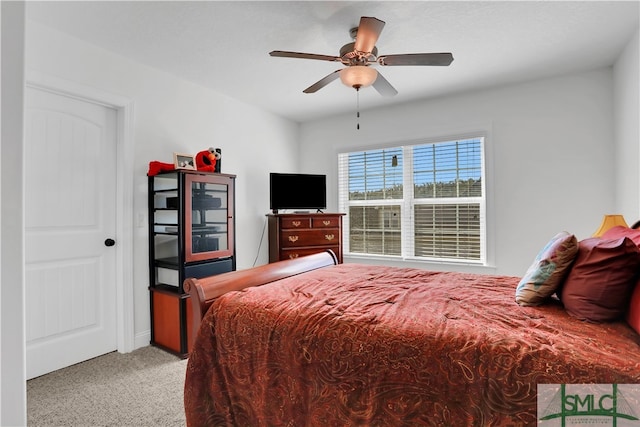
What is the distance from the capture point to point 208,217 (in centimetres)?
304

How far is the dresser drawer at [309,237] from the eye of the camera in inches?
153

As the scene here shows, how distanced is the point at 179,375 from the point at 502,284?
2.28 metres

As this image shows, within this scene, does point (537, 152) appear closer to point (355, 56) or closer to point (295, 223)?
point (355, 56)

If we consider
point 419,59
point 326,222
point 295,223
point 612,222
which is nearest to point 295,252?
point 295,223

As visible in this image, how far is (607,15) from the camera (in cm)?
227

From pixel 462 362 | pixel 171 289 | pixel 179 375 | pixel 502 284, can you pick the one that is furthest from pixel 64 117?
pixel 502 284

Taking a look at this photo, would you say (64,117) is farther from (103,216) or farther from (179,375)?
(179,375)

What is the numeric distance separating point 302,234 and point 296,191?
601 millimetres

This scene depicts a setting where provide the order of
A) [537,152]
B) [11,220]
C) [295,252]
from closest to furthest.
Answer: [11,220] < [537,152] < [295,252]

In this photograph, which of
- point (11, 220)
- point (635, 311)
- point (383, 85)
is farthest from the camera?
point (383, 85)

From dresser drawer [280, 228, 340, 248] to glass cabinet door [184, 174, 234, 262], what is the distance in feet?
2.67

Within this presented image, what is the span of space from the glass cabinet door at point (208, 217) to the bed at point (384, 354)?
1091 millimetres

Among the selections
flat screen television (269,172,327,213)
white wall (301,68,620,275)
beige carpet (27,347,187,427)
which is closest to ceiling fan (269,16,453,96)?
white wall (301,68,620,275)

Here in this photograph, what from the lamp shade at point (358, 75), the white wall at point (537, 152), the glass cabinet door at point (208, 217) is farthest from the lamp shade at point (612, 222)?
the glass cabinet door at point (208, 217)
